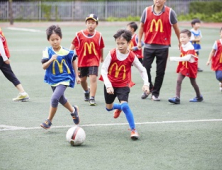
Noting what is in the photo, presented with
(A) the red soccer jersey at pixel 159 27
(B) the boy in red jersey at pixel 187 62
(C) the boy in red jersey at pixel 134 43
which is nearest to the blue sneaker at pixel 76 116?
(B) the boy in red jersey at pixel 187 62

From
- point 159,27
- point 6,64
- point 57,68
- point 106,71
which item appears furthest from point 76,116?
point 159,27

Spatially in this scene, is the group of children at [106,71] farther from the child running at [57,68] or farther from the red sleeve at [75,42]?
the red sleeve at [75,42]

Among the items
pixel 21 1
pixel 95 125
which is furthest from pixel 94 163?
pixel 21 1

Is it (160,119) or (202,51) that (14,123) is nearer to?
(160,119)

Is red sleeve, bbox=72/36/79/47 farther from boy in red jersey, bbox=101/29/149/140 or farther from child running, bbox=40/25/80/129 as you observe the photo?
boy in red jersey, bbox=101/29/149/140

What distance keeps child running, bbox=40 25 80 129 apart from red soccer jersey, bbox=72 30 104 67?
95.5 inches

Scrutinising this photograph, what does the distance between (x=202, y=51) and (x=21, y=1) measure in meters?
30.3

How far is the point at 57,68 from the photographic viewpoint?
8.29 metres

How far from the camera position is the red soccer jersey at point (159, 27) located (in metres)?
11.0

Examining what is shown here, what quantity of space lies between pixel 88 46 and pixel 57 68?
2591mm

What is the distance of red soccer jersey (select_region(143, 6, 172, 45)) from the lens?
1096 centimetres

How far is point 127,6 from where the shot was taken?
1810 inches

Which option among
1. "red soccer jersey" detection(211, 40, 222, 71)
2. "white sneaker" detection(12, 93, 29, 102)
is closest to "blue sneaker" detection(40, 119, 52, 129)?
"white sneaker" detection(12, 93, 29, 102)

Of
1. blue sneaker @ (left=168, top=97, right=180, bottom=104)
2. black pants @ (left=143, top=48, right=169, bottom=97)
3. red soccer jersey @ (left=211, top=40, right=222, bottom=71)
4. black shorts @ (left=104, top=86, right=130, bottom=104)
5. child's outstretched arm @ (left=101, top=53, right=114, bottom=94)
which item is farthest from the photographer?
red soccer jersey @ (left=211, top=40, right=222, bottom=71)
